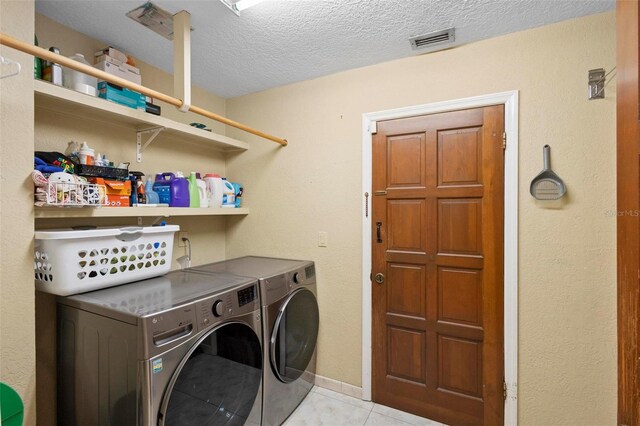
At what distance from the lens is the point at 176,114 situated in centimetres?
221

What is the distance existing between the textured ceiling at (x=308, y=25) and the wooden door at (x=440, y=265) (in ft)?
1.56

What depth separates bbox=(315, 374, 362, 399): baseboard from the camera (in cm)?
212

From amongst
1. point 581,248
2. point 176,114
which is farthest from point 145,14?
point 581,248

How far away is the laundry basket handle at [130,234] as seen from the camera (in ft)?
4.67

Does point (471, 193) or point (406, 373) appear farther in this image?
point (406, 373)

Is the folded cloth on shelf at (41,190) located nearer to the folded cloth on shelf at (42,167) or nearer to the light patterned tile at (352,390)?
the folded cloth on shelf at (42,167)

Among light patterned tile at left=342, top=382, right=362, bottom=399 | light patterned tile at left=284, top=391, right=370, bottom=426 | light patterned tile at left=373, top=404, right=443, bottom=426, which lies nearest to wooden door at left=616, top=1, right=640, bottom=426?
light patterned tile at left=373, top=404, right=443, bottom=426

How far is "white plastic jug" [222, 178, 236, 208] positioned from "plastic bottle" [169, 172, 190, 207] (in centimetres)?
38

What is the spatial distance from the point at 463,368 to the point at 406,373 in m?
0.36

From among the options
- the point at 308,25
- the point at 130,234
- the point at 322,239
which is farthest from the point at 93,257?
the point at 308,25

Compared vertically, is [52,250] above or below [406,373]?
above

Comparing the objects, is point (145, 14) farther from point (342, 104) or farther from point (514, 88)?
point (514, 88)

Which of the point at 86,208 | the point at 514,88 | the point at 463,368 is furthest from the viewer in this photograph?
the point at 463,368

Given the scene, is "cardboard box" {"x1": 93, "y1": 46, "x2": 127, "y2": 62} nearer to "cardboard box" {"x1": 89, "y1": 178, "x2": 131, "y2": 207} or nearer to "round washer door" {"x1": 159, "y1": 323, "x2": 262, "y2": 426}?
"cardboard box" {"x1": 89, "y1": 178, "x2": 131, "y2": 207}
